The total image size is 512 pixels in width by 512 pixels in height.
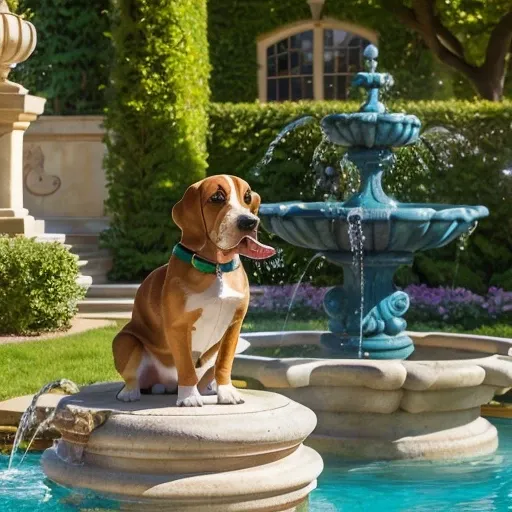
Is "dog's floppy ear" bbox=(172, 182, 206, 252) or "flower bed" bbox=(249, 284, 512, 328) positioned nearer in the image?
"dog's floppy ear" bbox=(172, 182, 206, 252)

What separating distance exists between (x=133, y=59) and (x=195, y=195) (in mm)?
10929

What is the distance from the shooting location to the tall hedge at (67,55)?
18.7 metres

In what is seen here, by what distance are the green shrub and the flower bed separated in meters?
1.94

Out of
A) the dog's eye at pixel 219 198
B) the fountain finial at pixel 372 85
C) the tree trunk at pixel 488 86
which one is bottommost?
the dog's eye at pixel 219 198

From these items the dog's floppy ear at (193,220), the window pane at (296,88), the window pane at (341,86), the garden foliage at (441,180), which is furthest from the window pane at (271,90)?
the dog's floppy ear at (193,220)

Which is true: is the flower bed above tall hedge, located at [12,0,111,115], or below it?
below

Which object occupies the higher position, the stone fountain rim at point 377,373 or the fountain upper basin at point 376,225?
the fountain upper basin at point 376,225

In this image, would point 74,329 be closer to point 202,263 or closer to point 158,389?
point 158,389

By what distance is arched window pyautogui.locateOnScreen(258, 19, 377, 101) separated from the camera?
21.5m

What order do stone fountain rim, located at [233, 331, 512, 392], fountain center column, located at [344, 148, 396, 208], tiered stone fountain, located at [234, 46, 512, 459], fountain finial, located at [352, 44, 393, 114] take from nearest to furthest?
stone fountain rim, located at [233, 331, 512, 392] → tiered stone fountain, located at [234, 46, 512, 459] → fountain center column, located at [344, 148, 396, 208] → fountain finial, located at [352, 44, 393, 114]

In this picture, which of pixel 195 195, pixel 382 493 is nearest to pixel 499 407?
pixel 382 493

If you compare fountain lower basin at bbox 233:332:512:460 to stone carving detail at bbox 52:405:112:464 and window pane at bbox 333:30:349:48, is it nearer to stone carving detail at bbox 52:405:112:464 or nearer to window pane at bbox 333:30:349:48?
stone carving detail at bbox 52:405:112:464

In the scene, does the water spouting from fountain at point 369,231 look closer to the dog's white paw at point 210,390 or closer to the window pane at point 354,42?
the dog's white paw at point 210,390

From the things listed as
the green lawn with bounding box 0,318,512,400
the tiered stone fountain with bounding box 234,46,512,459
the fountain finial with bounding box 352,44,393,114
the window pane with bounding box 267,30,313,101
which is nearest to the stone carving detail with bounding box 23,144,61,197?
the window pane with bounding box 267,30,313,101
